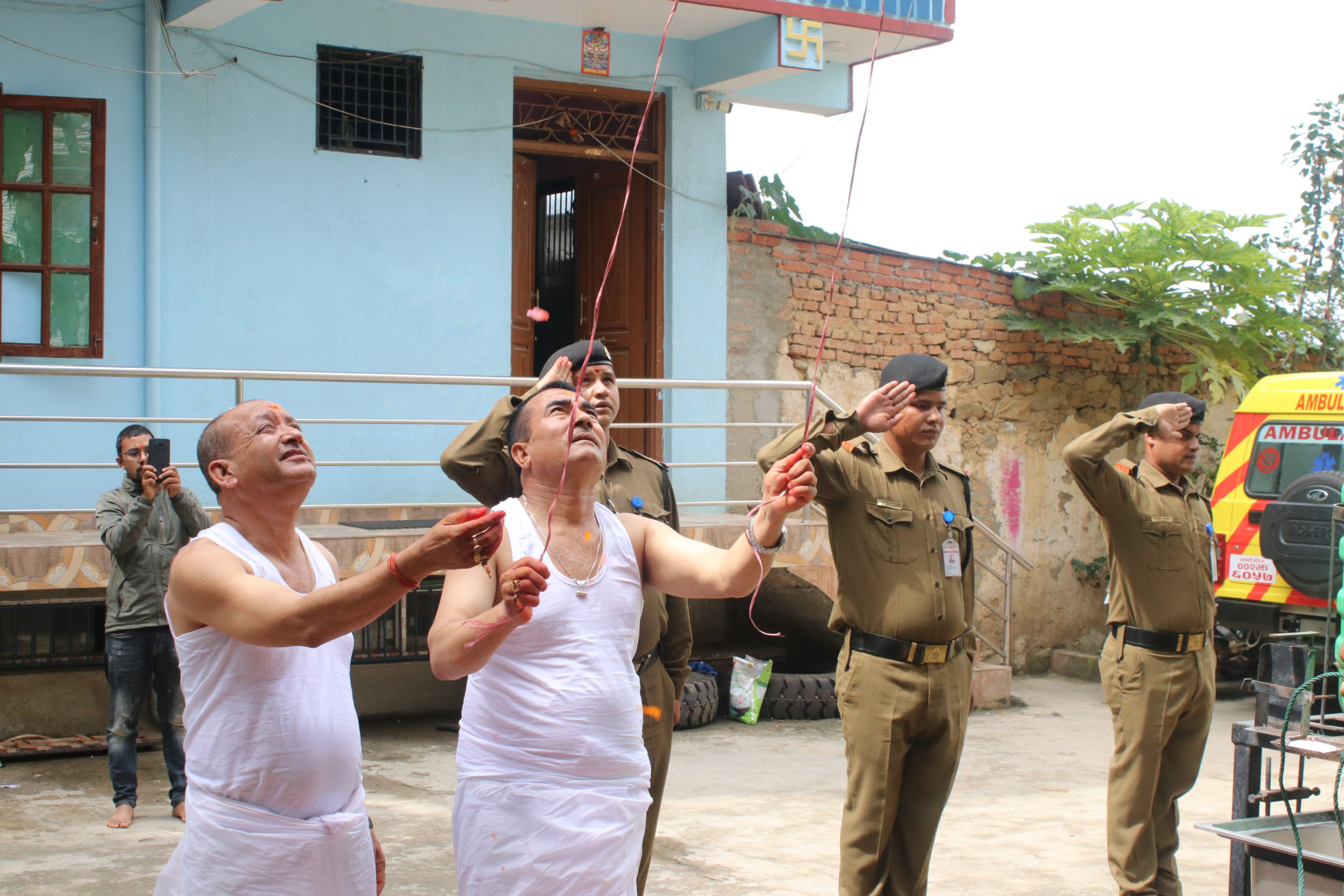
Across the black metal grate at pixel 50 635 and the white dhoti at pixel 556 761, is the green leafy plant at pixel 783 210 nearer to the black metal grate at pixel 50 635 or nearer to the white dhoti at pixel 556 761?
the black metal grate at pixel 50 635

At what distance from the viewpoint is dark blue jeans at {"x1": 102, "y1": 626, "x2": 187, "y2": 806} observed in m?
5.73

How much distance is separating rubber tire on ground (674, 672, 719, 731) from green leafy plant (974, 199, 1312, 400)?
4.59 m

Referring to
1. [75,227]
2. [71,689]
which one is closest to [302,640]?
[71,689]

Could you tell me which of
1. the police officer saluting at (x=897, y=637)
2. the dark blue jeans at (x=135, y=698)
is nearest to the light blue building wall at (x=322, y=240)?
the dark blue jeans at (x=135, y=698)

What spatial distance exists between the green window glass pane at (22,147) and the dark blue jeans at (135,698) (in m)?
3.51

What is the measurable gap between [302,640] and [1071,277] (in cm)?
1008

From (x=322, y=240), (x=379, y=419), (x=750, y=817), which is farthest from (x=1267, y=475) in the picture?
(x=322, y=240)

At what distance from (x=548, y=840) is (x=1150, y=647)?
2.94 m

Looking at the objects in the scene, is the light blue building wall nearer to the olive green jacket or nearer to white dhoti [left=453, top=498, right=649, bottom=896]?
the olive green jacket

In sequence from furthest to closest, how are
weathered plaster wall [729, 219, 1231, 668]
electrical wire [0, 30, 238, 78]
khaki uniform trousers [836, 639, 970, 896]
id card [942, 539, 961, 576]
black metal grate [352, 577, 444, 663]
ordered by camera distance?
weathered plaster wall [729, 219, 1231, 668] → black metal grate [352, 577, 444, 663] → electrical wire [0, 30, 238, 78] → id card [942, 539, 961, 576] → khaki uniform trousers [836, 639, 970, 896]

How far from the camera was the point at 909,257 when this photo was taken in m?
10.7

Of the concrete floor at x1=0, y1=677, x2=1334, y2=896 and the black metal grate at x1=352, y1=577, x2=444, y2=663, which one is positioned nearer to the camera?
the concrete floor at x1=0, y1=677, x2=1334, y2=896

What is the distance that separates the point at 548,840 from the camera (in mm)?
2506

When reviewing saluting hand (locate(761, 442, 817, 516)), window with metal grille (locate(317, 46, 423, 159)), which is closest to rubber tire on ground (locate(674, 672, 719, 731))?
window with metal grille (locate(317, 46, 423, 159))
